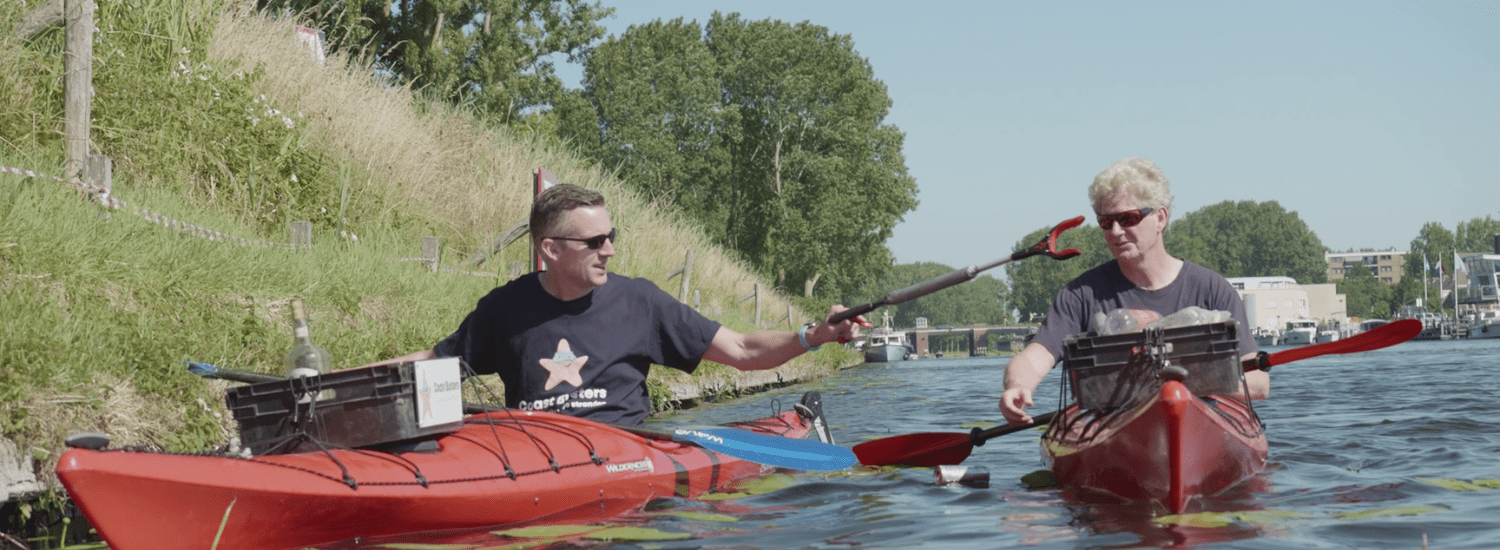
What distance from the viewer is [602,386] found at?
5277 mm

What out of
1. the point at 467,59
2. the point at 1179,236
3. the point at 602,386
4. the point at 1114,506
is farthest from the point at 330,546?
the point at 1179,236

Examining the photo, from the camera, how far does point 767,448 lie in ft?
17.8

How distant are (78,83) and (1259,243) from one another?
17432cm

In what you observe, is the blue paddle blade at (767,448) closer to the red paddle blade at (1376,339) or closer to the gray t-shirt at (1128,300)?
the gray t-shirt at (1128,300)

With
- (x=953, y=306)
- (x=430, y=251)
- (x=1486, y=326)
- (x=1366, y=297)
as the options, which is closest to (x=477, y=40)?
(x=430, y=251)

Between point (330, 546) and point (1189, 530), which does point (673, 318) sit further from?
point (1189, 530)

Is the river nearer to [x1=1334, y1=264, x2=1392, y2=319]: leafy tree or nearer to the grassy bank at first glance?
the grassy bank

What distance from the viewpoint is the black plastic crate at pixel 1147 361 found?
172 inches

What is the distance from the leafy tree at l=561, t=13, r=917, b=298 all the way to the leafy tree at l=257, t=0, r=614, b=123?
1041 cm

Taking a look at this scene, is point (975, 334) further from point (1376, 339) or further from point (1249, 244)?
point (1376, 339)

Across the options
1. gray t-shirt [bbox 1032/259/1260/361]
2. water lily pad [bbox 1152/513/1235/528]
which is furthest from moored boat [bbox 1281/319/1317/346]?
water lily pad [bbox 1152/513/1235/528]

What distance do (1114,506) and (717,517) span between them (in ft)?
4.87

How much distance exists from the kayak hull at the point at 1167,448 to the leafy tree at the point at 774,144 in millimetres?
41916

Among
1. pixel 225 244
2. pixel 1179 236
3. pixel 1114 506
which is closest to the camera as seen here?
pixel 1114 506
